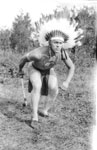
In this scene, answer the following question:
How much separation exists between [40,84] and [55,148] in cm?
86

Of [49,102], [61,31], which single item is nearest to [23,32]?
[49,102]

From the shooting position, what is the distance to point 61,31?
316 cm

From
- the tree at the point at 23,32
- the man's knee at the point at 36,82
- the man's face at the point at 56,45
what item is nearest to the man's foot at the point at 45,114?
the man's knee at the point at 36,82

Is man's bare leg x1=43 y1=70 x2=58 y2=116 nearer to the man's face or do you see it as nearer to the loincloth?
the loincloth

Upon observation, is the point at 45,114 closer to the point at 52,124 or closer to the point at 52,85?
the point at 52,124

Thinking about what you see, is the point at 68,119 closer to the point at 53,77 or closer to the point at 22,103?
the point at 53,77

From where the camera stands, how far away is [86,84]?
5.77 metres

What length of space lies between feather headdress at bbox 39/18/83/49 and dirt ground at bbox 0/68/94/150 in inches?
36.9

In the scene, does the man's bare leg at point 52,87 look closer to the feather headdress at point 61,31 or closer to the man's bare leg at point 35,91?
the man's bare leg at point 35,91

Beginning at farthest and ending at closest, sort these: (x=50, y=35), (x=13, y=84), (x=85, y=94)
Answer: (x=13, y=84) < (x=85, y=94) < (x=50, y=35)

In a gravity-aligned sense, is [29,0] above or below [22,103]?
above

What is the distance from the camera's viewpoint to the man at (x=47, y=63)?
3.17 metres

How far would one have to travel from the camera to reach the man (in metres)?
3.17

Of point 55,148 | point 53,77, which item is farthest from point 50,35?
point 55,148
